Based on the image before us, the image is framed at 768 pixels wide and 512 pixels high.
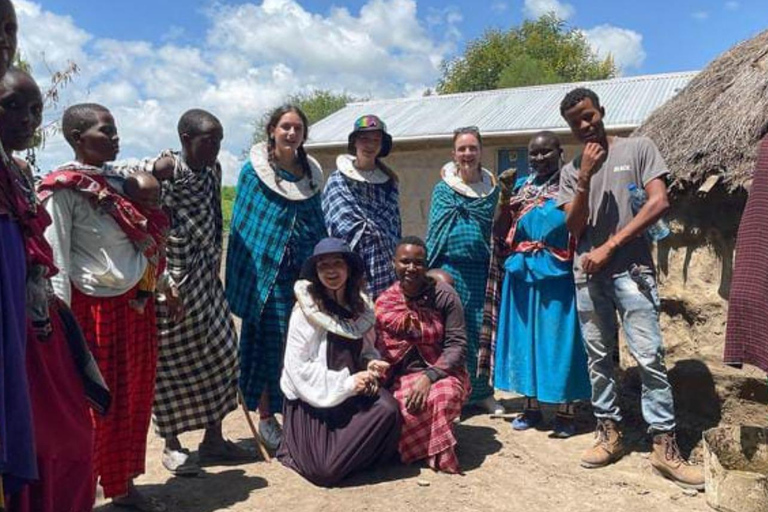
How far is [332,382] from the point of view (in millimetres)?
3756

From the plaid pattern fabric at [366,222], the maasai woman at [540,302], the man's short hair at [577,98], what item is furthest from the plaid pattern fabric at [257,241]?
the man's short hair at [577,98]

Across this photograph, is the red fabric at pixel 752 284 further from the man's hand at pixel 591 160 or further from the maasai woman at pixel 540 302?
the maasai woman at pixel 540 302

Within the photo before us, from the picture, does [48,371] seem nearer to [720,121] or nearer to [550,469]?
[550,469]

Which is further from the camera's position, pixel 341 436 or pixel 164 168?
pixel 341 436

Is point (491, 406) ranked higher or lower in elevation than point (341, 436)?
lower

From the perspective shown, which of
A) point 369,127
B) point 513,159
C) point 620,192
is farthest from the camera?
point 513,159

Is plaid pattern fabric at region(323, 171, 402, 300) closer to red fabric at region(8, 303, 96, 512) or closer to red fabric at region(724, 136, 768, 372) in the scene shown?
red fabric at region(724, 136, 768, 372)

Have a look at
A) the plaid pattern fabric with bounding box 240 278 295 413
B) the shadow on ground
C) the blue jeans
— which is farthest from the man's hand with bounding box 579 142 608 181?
the shadow on ground

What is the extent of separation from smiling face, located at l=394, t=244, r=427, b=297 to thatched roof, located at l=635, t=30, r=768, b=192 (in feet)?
5.43

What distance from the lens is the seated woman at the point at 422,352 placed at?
3.90m

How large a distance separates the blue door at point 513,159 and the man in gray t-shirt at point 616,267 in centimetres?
791

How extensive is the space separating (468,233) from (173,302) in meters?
2.20

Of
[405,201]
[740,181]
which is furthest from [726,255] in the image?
[405,201]

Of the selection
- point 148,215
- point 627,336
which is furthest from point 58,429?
point 627,336
